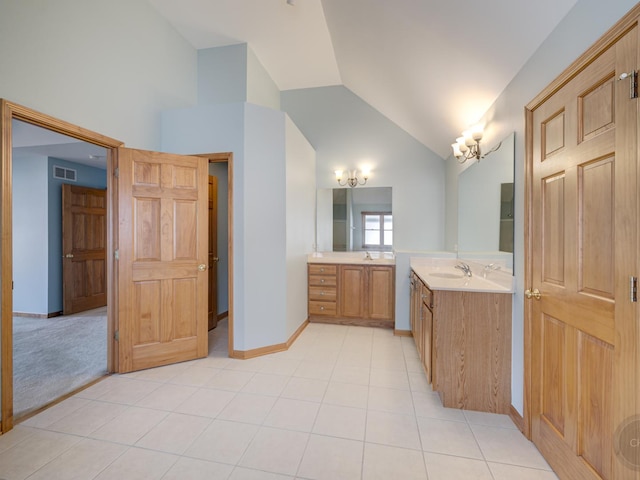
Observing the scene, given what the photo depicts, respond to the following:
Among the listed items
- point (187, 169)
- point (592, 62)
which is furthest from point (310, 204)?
point (592, 62)

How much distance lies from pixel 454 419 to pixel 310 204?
120 inches

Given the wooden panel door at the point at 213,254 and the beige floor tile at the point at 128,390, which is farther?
the wooden panel door at the point at 213,254

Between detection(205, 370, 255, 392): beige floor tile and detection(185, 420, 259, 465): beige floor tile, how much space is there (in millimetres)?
450

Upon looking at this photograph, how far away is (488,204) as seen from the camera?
8.02 feet

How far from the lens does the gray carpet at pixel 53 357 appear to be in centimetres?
228

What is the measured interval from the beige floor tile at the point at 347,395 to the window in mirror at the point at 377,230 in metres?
2.39

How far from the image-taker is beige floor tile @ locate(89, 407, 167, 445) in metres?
1.76

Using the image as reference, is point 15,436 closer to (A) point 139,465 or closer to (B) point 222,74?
(A) point 139,465

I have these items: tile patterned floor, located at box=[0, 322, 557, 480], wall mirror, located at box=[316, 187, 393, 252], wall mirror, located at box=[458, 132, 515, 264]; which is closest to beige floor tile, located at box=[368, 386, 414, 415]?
tile patterned floor, located at box=[0, 322, 557, 480]

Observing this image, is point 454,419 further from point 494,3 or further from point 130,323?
point 130,323

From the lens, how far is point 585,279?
1.31m

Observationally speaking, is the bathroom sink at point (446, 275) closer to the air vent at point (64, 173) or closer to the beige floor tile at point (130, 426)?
the beige floor tile at point (130, 426)

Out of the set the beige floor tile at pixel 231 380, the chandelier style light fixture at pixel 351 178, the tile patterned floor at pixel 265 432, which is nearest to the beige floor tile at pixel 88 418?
the tile patterned floor at pixel 265 432

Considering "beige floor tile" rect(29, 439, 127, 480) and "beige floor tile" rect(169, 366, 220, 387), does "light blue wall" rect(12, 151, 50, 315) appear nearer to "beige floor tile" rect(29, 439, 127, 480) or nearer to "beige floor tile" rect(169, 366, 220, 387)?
"beige floor tile" rect(169, 366, 220, 387)
